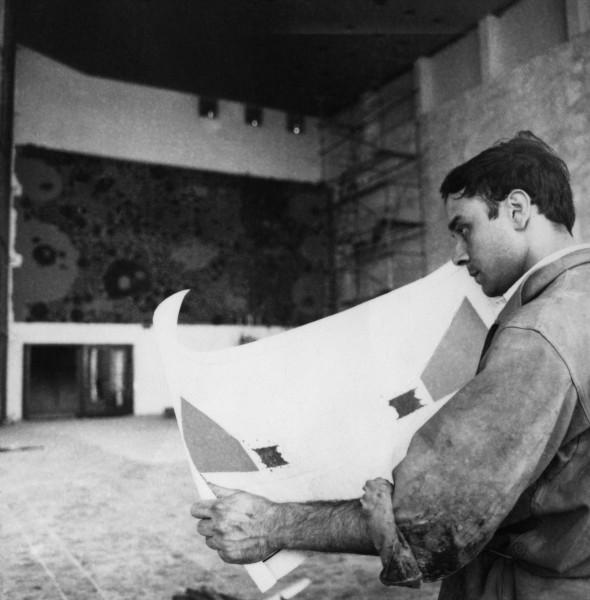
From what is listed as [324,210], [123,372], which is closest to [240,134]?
[324,210]

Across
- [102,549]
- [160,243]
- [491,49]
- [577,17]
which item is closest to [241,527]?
[102,549]

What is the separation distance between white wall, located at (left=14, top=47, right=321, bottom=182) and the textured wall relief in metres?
0.22

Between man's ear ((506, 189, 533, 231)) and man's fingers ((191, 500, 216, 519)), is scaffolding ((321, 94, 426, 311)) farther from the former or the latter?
man's fingers ((191, 500, 216, 519))

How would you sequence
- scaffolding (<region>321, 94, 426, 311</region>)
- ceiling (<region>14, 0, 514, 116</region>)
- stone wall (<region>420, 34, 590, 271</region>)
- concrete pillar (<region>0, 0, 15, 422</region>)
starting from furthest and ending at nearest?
1. scaffolding (<region>321, 94, 426, 311</region>)
2. ceiling (<region>14, 0, 514, 116</region>)
3. stone wall (<region>420, 34, 590, 271</region>)
4. concrete pillar (<region>0, 0, 15, 422</region>)

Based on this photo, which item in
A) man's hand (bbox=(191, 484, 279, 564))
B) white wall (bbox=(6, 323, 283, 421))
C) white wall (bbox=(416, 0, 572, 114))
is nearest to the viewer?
man's hand (bbox=(191, 484, 279, 564))

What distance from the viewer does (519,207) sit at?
741 millimetres

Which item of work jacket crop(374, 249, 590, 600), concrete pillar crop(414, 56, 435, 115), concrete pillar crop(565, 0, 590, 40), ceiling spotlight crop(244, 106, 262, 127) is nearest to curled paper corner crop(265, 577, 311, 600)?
work jacket crop(374, 249, 590, 600)

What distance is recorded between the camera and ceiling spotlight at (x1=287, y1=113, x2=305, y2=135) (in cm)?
1028

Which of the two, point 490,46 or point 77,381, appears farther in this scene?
point 77,381

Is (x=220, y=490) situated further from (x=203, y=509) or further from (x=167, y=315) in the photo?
(x=167, y=315)

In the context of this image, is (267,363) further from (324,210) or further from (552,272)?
(324,210)

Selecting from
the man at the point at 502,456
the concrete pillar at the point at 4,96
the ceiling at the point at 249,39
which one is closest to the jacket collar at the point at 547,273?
the man at the point at 502,456

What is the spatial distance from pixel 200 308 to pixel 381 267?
2.92 metres

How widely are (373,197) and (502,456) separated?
30.7 ft
